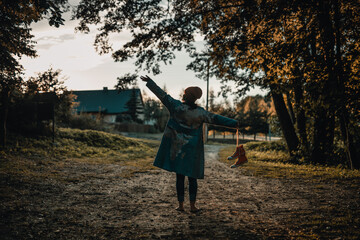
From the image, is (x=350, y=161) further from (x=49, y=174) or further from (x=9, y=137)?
(x=9, y=137)

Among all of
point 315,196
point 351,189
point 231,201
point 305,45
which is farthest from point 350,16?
point 231,201

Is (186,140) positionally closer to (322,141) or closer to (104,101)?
(322,141)

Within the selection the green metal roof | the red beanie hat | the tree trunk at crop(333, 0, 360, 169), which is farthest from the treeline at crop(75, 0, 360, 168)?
the green metal roof

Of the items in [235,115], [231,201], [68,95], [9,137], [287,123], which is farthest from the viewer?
[235,115]

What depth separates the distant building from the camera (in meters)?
54.2

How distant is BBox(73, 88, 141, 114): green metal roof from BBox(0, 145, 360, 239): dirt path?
4980 cm

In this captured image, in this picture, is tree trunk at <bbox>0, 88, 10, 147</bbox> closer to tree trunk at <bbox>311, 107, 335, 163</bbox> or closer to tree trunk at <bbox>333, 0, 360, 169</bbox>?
A: tree trunk at <bbox>333, 0, 360, 169</bbox>

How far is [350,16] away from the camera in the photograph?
27.4 ft

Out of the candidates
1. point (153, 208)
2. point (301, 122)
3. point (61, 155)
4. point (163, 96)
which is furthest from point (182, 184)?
point (301, 122)

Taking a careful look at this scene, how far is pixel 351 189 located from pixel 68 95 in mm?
16844

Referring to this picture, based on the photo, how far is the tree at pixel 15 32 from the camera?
7.84 m

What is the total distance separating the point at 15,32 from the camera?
1044 centimetres

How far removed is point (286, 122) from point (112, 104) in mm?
48534

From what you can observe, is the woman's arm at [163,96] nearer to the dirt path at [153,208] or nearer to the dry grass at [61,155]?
the dirt path at [153,208]
